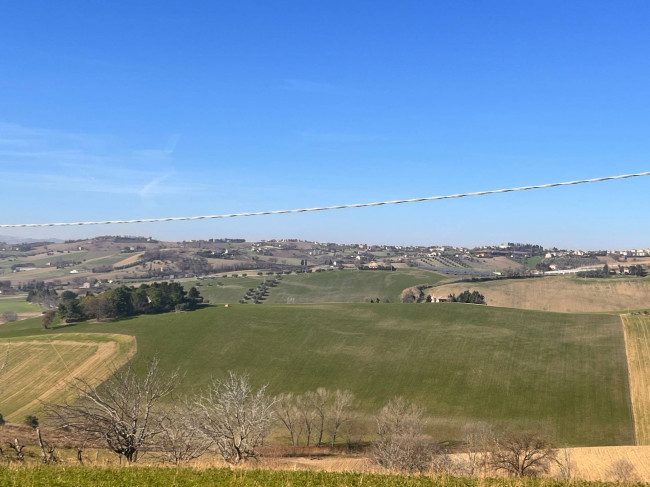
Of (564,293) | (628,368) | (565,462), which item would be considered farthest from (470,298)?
(565,462)

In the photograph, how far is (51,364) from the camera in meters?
88.9

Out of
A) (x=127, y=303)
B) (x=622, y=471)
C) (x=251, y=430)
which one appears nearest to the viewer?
(x=251, y=430)

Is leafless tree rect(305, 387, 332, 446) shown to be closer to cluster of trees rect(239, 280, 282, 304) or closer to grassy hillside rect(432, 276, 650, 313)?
grassy hillside rect(432, 276, 650, 313)

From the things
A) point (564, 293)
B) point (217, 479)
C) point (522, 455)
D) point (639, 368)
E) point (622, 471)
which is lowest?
point (639, 368)

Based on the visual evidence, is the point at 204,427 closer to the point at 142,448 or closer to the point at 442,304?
the point at 142,448

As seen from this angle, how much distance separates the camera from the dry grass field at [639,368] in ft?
208

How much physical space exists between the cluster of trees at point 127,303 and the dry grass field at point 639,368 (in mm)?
91696

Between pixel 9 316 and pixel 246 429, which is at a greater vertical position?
pixel 246 429

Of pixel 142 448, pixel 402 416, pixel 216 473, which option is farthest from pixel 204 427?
pixel 402 416

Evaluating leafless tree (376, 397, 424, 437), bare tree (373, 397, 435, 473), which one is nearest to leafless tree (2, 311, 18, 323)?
leafless tree (376, 397, 424, 437)

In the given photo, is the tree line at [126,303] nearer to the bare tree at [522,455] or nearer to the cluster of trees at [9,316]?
the cluster of trees at [9,316]

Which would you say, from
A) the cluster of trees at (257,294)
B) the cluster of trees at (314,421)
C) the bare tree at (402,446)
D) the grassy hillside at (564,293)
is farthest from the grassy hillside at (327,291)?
the bare tree at (402,446)

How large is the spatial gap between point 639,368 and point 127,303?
10154cm

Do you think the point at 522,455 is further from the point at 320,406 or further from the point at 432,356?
the point at 432,356
